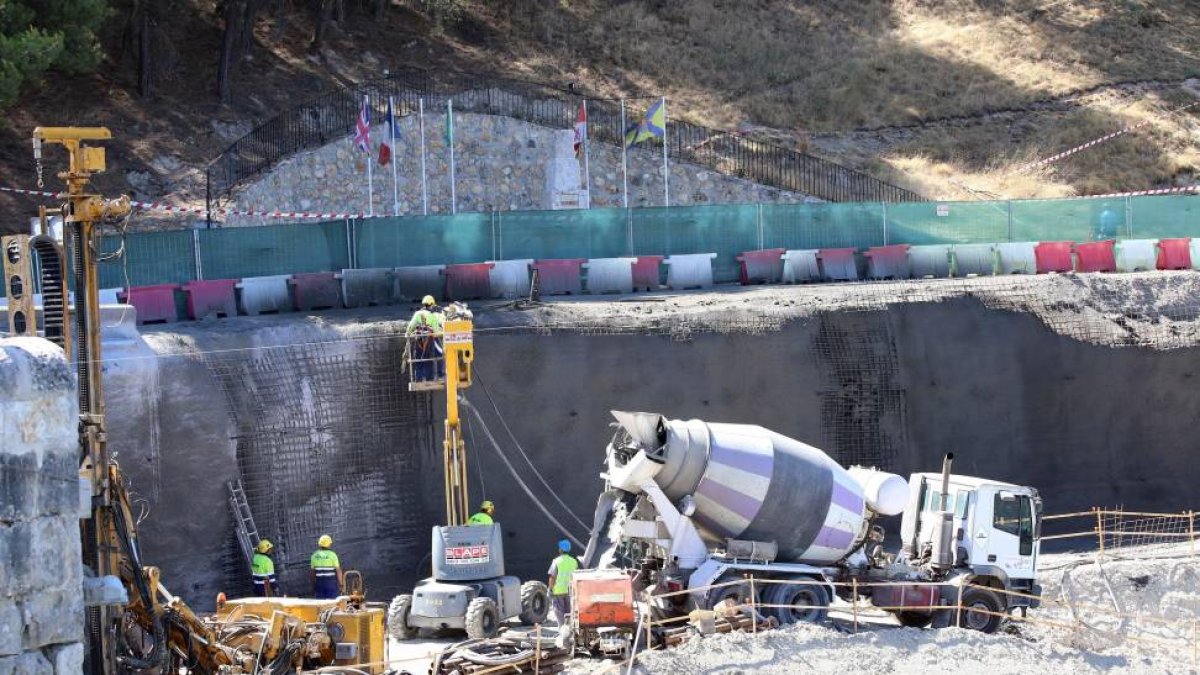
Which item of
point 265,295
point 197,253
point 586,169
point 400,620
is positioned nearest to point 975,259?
point 586,169

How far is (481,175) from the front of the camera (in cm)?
4734

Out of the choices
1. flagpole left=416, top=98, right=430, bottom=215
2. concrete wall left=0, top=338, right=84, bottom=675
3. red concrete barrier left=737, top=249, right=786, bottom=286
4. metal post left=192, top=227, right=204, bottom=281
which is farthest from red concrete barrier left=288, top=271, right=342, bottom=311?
concrete wall left=0, top=338, right=84, bottom=675

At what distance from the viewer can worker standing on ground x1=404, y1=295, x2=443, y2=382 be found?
27828 mm

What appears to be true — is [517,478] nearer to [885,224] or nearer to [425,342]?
[425,342]

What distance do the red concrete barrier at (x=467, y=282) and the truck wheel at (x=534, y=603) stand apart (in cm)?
949

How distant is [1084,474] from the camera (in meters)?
35.1

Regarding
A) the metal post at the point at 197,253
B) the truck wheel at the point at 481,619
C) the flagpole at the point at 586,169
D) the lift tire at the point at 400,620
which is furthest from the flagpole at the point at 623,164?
the truck wheel at the point at 481,619

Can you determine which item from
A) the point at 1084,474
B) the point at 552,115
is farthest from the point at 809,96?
the point at 1084,474

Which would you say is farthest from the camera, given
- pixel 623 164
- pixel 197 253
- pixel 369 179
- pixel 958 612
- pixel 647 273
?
pixel 623 164

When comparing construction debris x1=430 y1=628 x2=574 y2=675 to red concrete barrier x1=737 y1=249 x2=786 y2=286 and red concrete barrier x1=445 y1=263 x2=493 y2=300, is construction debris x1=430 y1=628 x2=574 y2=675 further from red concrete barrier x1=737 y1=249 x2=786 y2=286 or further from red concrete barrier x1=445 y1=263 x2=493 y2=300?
red concrete barrier x1=737 y1=249 x2=786 y2=286

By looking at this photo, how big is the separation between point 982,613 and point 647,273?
44.1 feet

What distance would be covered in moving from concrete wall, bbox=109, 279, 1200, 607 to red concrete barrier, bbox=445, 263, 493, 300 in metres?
1.88

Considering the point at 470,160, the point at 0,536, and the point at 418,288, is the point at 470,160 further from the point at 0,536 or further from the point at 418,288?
the point at 0,536

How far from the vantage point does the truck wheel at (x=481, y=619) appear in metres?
25.0
